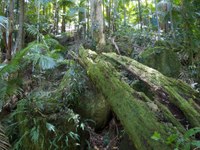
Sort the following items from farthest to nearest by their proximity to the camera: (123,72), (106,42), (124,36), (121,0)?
(121,0) < (124,36) < (106,42) < (123,72)

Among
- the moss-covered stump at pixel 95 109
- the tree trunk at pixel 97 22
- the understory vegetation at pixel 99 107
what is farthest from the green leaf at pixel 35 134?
the tree trunk at pixel 97 22

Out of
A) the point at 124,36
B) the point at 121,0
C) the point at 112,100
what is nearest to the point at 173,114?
the point at 112,100

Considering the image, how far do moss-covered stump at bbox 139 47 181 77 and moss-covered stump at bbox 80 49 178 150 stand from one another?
2.14 metres

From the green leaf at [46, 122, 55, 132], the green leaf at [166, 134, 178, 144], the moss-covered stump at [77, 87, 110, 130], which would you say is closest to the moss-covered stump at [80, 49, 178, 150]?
the green leaf at [166, 134, 178, 144]

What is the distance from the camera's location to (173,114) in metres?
3.01

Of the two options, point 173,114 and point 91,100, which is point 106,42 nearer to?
point 91,100

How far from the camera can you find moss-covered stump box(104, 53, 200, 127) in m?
2.93

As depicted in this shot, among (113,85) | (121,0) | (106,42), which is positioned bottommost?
(113,85)

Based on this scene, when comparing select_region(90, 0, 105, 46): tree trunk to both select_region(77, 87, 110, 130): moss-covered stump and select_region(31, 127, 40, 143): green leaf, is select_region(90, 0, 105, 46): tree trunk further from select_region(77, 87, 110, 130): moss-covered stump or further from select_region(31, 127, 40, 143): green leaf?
select_region(31, 127, 40, 143): green leaf

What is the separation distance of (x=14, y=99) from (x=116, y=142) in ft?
6.94

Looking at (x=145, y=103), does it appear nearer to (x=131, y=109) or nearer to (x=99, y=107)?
(x=131, y=109)

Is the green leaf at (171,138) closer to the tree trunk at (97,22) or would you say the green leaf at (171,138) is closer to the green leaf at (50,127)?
the green leaf at (50,127)

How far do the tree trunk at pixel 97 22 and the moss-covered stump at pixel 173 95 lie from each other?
10.4 ft

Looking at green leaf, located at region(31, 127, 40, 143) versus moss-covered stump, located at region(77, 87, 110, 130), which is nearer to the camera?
green leaf, located at region(31, 127, 40, 143)
